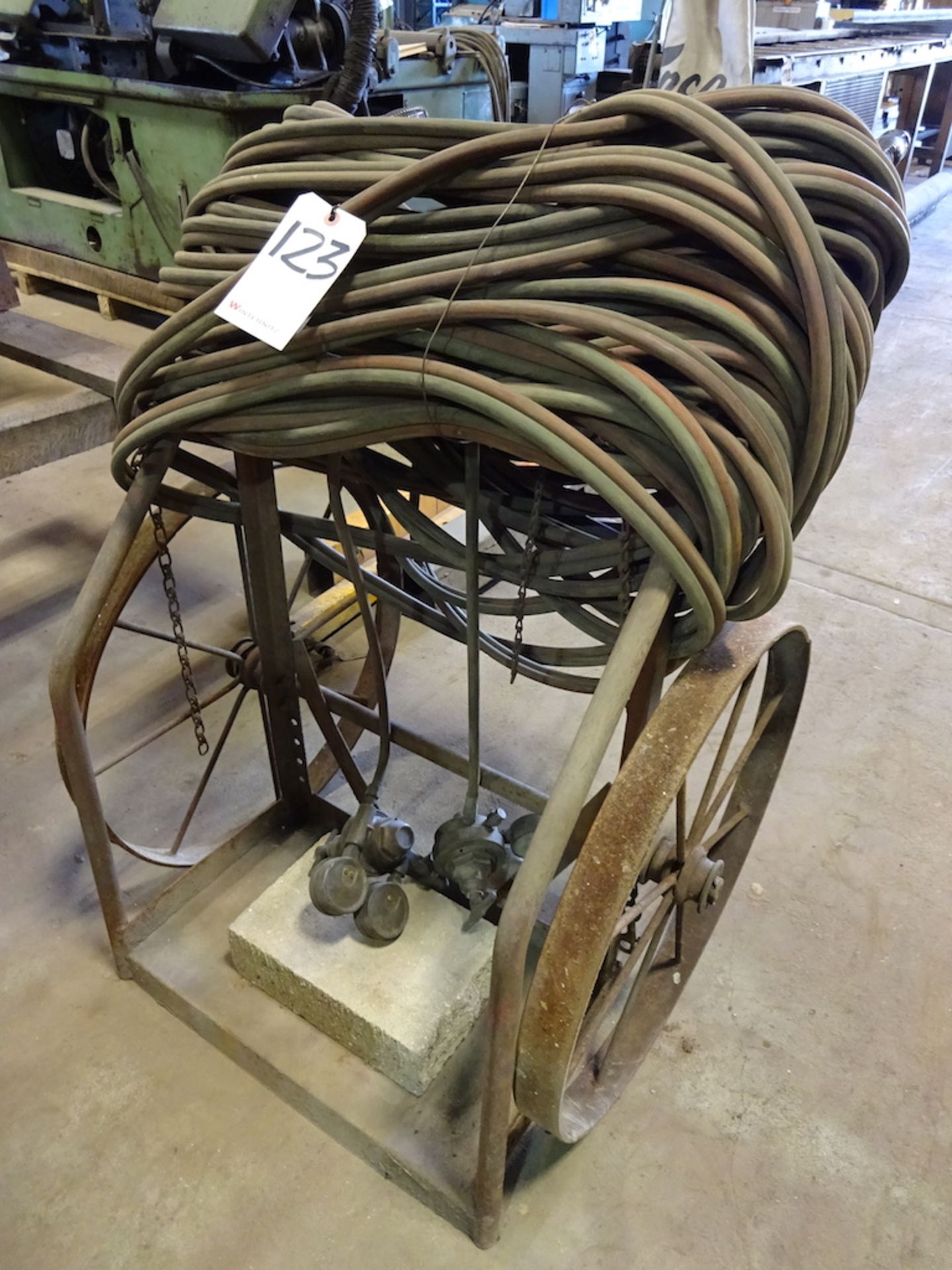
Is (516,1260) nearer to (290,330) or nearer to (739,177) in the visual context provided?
(290,330)

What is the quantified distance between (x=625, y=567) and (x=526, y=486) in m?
0.21

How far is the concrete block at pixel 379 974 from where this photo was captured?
1.14 m

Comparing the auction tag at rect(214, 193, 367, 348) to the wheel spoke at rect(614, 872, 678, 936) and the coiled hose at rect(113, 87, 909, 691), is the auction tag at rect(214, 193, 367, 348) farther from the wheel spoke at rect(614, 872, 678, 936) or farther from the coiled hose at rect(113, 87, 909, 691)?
the wheel spoke at rect(614, 872, 678, 936)

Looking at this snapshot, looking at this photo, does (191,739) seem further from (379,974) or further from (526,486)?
(526,486)

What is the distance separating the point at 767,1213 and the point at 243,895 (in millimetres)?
830

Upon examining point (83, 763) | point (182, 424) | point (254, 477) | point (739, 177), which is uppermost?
point (739, 177)

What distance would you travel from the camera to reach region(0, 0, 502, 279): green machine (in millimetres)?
2508

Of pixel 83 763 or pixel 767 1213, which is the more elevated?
pixel 83 763

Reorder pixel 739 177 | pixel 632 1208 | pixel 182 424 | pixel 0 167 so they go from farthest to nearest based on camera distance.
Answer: pixel 0 167, pixel 632 1208, pixel 182 424, pixel 739 177

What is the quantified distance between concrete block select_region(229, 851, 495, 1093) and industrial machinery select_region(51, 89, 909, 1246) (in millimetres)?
12

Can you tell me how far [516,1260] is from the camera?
3.43 feet

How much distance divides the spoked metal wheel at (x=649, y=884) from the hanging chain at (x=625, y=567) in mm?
101

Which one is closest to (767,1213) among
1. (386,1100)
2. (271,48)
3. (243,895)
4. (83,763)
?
(386,1100)

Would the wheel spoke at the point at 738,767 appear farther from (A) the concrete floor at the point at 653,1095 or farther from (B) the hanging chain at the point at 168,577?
(B) the hanging chain at the point at 168,577
